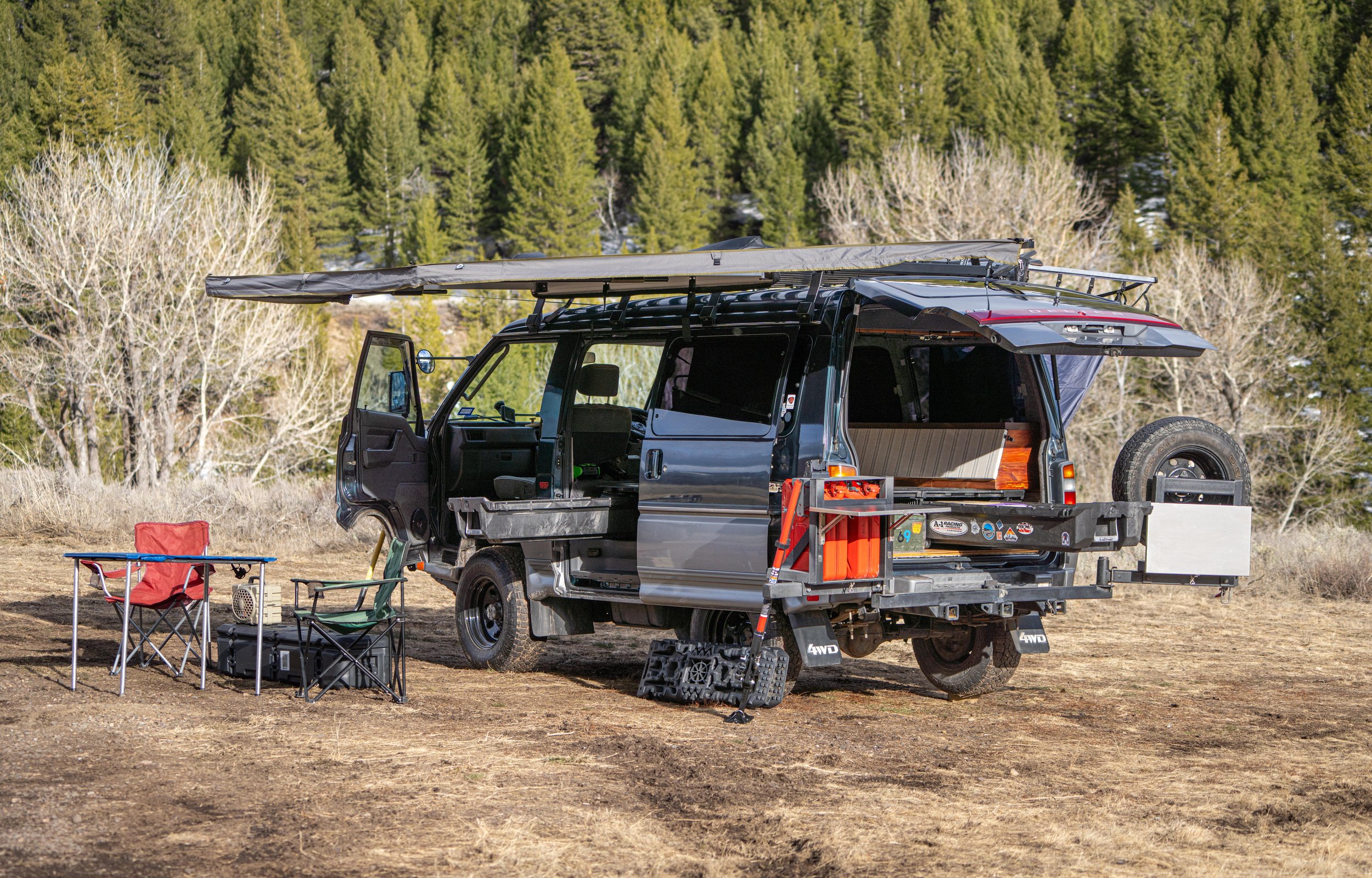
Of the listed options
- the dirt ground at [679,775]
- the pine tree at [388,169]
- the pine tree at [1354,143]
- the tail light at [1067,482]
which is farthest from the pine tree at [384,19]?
the tail light at [1067,482]

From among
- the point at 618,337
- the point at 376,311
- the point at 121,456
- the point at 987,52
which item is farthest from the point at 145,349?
the point at 987,52

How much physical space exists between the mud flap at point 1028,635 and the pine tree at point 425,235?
202ft

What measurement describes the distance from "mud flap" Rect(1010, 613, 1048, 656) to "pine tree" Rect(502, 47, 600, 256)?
6105 cm

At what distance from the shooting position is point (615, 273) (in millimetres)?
7484

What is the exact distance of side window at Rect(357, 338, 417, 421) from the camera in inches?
357

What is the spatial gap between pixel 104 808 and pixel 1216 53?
242 feet

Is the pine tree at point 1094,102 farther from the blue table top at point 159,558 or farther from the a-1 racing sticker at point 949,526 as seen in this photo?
the blue table top at point 159,558

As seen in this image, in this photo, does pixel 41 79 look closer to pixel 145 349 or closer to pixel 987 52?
pixel 145 349

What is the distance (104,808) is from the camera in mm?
5125

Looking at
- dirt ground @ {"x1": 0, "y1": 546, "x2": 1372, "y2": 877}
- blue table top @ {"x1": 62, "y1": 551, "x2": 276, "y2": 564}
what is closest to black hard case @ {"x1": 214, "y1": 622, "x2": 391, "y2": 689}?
dirt ground @ {"x1": 0, "y1": 546, "x2": 1372, "y2": 877}

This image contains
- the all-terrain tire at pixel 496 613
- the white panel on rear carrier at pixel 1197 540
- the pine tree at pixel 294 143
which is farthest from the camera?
the pine tree at pixel 294 143

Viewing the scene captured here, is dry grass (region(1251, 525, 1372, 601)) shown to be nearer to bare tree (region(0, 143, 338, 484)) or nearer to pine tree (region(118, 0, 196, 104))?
bare tree (region(0, 143, 338, 484))

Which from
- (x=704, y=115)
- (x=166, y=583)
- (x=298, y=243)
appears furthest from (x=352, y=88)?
(x=166, y=583)

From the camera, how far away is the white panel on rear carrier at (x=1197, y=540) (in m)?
7.38
